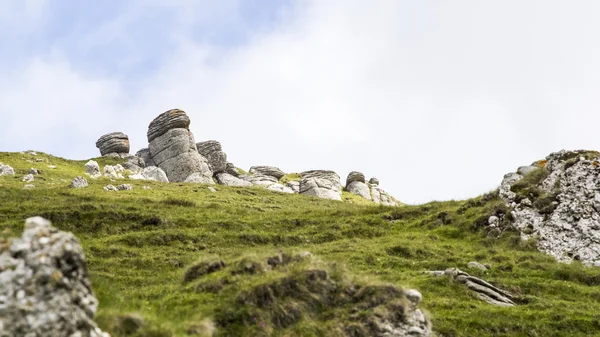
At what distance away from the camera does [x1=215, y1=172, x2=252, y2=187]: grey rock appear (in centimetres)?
11119

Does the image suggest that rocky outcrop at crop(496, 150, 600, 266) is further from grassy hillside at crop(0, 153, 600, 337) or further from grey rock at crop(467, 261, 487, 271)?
grey rock at crop(467, 261, 487, 271)

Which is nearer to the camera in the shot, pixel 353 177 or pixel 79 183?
pixel 79 183

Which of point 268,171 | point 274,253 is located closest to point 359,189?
point 268,171

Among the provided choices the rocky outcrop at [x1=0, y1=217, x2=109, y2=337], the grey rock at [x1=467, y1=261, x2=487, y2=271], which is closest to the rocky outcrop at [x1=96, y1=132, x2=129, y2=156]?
the grey rock at [x1=467, y1=261, x2=487, y2=271]

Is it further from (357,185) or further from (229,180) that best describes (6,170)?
(357,185)

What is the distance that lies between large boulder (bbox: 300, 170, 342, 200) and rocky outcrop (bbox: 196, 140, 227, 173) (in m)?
16.7

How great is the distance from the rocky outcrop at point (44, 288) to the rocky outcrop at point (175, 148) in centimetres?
9095

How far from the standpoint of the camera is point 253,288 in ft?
59.9

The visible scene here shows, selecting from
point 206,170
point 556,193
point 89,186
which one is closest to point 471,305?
point 556,193

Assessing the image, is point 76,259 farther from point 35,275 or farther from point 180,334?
point 180,334

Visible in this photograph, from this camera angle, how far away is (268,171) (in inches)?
4953

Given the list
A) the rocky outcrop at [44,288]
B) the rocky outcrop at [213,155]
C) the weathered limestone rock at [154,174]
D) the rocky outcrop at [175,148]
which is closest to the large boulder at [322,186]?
the rocky outcrop at [213,155]

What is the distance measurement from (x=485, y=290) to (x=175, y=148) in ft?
281

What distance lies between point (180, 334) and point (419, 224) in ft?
124
